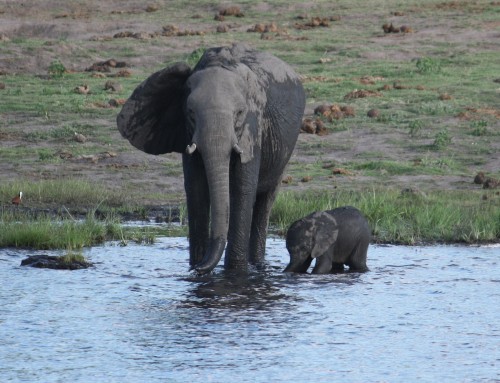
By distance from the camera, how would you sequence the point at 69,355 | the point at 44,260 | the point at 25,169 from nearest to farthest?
the point at 69,355
the point at 44,260
the point at 25,169

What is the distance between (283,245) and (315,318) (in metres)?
3.42

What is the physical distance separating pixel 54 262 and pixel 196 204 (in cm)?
162

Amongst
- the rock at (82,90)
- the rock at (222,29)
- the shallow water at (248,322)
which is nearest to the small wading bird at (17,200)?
the shallow water at (248,322)

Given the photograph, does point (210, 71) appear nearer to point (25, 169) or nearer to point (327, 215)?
point (327, 215)

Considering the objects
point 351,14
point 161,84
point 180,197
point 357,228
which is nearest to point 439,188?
point 180,197

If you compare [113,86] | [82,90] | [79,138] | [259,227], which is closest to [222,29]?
[113,86]

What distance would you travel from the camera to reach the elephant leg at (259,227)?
12.4 meters

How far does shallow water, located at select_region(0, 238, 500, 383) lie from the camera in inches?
333

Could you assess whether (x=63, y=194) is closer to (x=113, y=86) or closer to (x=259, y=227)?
(x=259, y=227)

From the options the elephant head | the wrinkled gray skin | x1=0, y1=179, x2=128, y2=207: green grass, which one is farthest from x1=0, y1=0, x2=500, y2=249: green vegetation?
the elephant head

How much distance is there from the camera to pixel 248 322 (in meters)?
9.71

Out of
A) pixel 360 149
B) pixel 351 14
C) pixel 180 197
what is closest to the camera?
pixel 180 197

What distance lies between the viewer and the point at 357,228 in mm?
11805

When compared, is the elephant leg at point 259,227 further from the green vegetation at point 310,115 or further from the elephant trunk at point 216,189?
the elephant trunk at point 216,189
